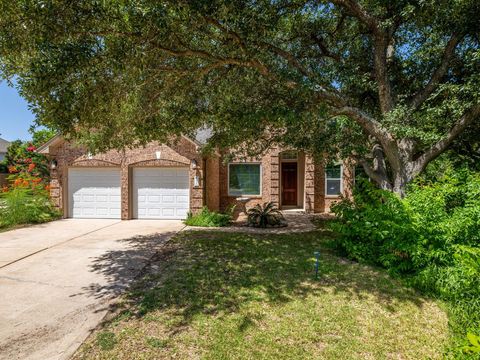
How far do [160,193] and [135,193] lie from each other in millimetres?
1118

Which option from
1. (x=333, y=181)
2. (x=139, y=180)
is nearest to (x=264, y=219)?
(x=333, y=181)

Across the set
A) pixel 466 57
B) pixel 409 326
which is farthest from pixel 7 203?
pixel 466 57

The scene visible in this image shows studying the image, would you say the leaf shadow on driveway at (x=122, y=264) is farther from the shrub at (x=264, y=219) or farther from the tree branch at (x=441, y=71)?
the tree branch at (x=441, y=71)

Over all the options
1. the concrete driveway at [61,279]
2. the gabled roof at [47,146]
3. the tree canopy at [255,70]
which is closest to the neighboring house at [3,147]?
the gabled roof at [47,146]

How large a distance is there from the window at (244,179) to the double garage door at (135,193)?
2.76m

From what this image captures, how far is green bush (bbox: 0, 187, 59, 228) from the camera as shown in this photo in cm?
1104

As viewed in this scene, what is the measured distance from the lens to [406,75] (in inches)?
321

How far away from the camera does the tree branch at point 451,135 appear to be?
240 inches

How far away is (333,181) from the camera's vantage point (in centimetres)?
1408

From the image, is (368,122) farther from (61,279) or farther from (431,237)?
(61,279)

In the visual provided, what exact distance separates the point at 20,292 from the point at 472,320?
272 inches

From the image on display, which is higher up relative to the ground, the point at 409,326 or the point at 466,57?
the point at 466,57

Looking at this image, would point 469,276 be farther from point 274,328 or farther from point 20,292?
point 20,292

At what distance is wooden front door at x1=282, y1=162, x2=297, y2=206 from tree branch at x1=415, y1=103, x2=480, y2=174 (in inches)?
326
